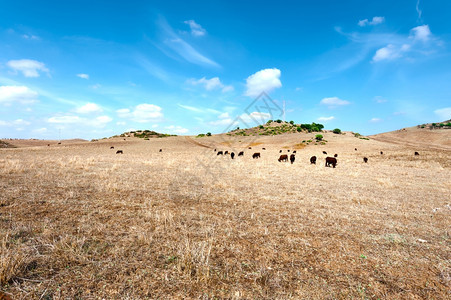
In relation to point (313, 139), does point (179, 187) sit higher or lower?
lower

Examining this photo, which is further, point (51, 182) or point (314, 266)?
point (51, 182)

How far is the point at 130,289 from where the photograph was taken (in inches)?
127

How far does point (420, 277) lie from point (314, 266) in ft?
6.12

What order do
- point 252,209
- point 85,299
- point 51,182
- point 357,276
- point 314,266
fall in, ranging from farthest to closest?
1. point 51,182
2. point 252,209
3. point 314,266
4. point 357,276
5. point 85,299

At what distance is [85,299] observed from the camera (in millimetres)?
2961

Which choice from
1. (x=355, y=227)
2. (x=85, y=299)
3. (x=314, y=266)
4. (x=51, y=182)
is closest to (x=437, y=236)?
(x=355, y=227)

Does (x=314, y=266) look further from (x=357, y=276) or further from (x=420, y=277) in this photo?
(x=420, y=277)

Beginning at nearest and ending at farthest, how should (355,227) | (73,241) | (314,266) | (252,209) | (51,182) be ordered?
1. (314,266)
2. (73,241)
3. (355,227)
4. (252,209)
5. (51,182)

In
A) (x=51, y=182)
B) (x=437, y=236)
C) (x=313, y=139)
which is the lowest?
(x=437, y=236)

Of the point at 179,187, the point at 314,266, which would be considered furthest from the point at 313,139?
the point at 314,266

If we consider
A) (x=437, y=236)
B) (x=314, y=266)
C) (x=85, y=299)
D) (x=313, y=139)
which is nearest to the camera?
(x=85, y=299)

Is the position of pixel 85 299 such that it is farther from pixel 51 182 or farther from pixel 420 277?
pixel 51 182

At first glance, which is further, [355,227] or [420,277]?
[355,227]

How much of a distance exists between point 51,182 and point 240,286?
439 inches
